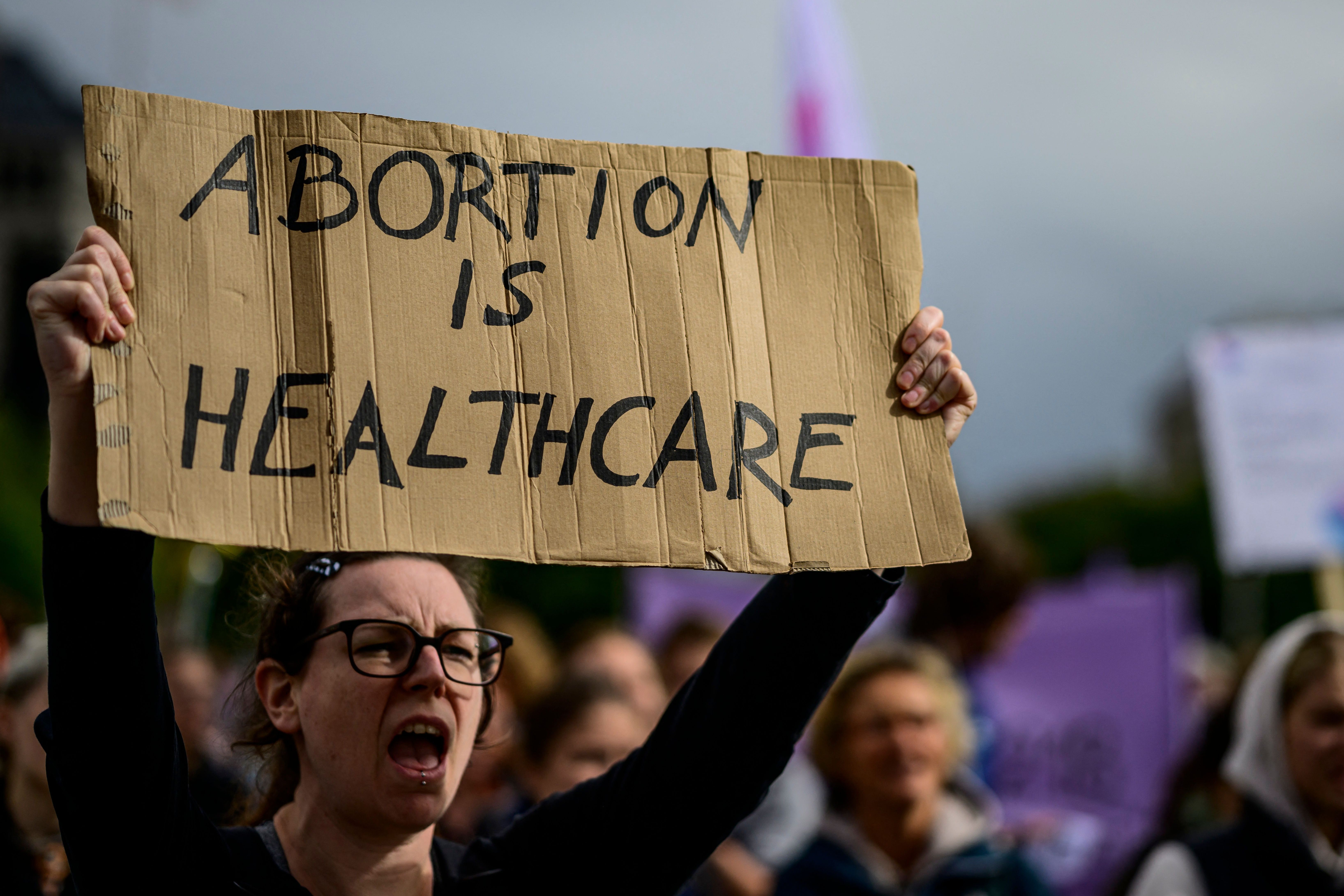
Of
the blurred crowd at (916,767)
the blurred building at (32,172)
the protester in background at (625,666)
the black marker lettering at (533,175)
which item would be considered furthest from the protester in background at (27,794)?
the blurred building at (32,172)

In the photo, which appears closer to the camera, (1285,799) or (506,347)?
(506,347)

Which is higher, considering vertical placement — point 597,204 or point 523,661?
point 597,204

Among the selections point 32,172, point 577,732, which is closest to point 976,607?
point 577,732

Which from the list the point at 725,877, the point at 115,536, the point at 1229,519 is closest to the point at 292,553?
the point at 115,536

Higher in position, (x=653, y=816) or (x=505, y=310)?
(x=505, y=310)

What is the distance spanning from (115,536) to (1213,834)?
9.46ft

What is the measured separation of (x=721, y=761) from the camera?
6.91ft

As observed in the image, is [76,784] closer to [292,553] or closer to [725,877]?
[292,553]

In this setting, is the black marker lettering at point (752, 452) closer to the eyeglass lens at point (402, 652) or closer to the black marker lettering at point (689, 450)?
the black marker lettering at point (689, 450)

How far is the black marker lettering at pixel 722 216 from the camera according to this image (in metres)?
2.07

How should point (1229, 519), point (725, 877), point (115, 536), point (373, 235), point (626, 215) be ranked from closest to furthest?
point (115, 536) → point (373, 235) → point (626, 215) → point (725, 877) → point (1229, 519)

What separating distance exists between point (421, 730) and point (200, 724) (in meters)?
3.96

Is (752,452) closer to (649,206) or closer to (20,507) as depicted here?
(649,206)

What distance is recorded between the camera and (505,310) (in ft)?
6.42
